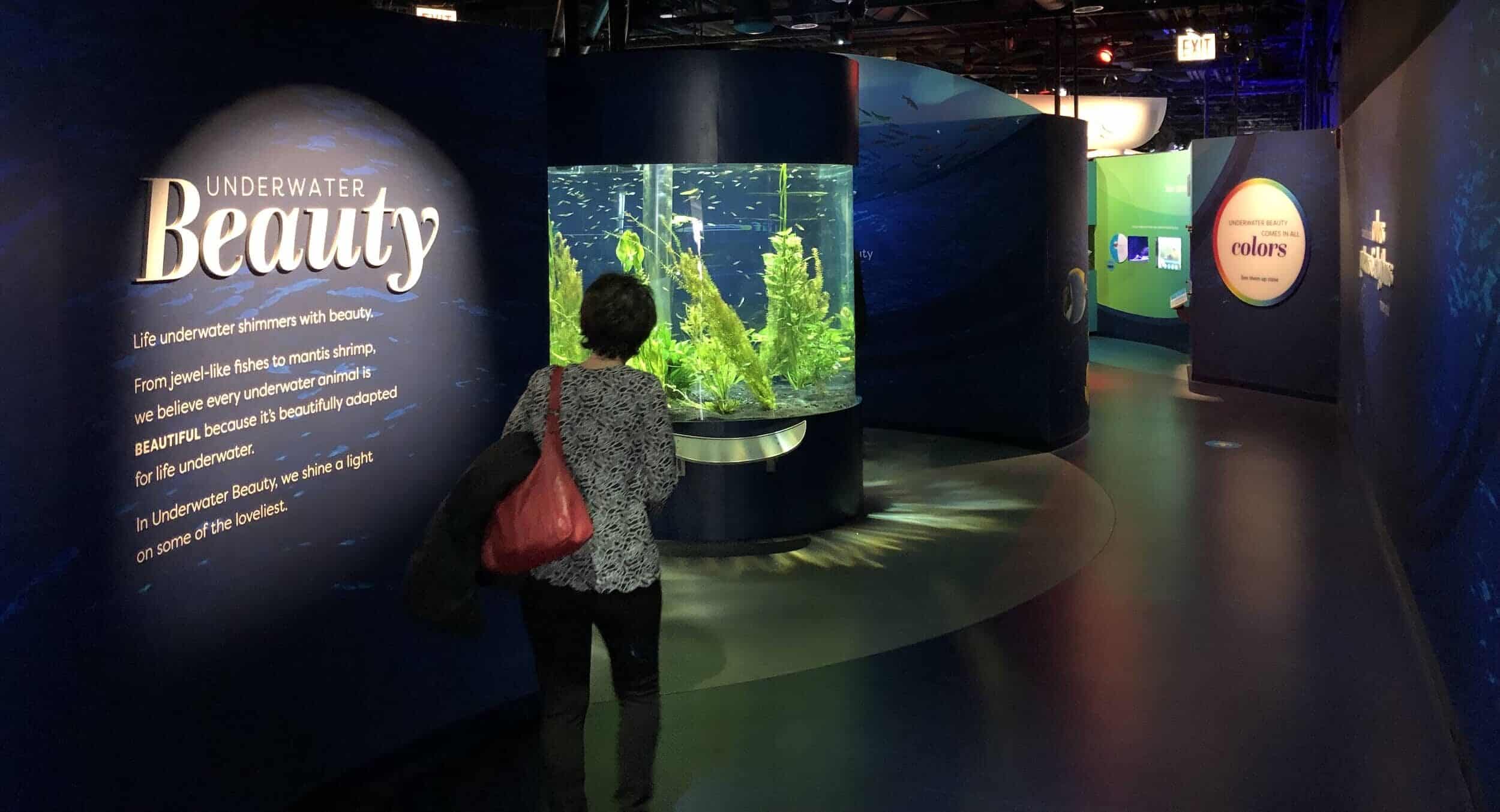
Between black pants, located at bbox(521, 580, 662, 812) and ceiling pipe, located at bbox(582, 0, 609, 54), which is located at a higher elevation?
ceiling pipe, located at bbox(582, 0, 609, 54)

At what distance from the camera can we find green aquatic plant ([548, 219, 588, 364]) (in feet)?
20.8

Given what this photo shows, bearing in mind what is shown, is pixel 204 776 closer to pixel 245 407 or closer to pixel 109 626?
pixel 109 626

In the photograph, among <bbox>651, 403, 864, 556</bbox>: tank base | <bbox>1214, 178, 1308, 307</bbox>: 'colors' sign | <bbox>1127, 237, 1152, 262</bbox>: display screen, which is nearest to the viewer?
<bbox>651, 403, 864, 556</bbox>: tank base

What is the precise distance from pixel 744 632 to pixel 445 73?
255 centimetres

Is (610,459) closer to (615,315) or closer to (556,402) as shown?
(556,402)

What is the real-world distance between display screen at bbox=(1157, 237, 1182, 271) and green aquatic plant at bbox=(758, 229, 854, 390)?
447 inches

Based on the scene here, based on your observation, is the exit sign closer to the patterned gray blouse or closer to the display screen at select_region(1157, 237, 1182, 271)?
the display screen at select_region(1157, 237, 1182, 271)

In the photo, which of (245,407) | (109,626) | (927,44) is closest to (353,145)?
(245,407)

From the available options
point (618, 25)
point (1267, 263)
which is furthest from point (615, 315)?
point (1267, 263)

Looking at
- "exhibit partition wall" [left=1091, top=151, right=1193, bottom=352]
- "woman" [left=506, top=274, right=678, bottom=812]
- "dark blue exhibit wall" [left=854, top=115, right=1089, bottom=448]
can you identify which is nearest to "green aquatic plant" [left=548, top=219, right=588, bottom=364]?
"woman" [left=506, top=274, right=678, bottom=812]

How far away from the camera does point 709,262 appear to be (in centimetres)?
638

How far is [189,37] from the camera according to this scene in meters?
3.02

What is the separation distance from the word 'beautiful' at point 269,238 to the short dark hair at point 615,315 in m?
0.86

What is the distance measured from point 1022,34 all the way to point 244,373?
16.9m
